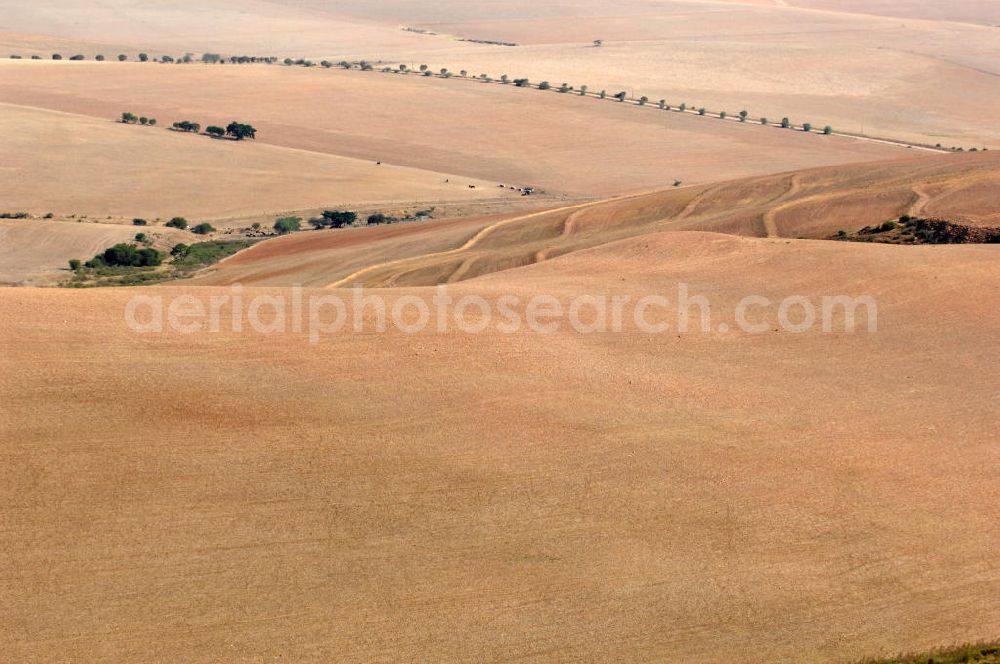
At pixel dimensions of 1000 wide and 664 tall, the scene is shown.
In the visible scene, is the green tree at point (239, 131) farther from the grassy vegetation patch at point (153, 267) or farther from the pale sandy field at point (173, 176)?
the grassy vegetation patch at point (153, 267)

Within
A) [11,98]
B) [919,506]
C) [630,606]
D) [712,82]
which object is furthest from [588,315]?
[712,82]

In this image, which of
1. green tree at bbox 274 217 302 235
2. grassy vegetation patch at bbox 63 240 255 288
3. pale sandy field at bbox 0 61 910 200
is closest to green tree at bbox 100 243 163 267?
grassy vegetation patch at bbox 63 240 255 288

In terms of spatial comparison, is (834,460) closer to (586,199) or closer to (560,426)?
(560,426)

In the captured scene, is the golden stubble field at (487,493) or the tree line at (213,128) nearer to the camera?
the golden stubble field at (487,493)

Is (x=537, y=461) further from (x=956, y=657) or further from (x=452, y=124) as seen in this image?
(x=452, y=124)

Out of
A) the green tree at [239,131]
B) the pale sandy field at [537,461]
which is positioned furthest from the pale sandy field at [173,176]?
the pale sandy field at [537,461]

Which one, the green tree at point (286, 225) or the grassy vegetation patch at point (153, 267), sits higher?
the green tree at point (286, 225)
